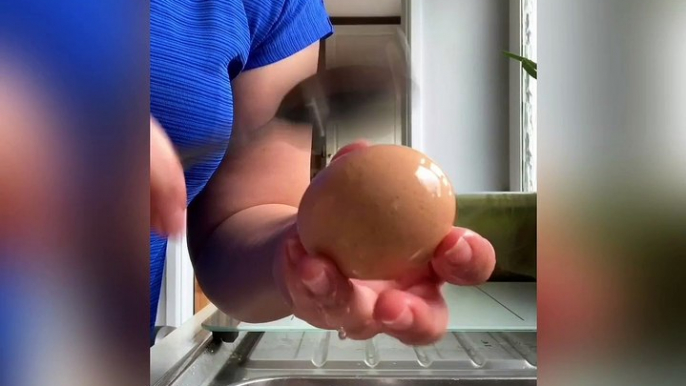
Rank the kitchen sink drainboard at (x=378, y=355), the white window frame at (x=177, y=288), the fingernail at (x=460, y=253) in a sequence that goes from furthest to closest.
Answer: the kitchen sink drainboard at (x=378, y=355), the white window frame at (x=177, y=288), the fingernail at (x=460, y=253)

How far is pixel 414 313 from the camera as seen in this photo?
17 centimetres

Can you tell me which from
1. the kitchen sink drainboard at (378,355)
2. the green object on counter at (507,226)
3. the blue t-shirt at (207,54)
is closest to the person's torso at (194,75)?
the blue t-shirt at (207,54)

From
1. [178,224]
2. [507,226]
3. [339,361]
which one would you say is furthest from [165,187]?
[339,361]

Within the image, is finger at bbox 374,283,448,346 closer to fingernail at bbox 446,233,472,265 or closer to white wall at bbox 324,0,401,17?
fingernail at bbox 446,233,472,265

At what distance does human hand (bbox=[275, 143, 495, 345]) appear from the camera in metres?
0.16

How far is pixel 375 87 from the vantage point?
0.69 feet

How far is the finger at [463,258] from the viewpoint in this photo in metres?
0.16

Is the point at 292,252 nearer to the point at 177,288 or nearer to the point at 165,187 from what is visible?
the point at 165,187

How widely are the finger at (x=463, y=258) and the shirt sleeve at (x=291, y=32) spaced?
0.36 ft

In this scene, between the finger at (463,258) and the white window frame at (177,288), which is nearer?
the finger at (463,258)

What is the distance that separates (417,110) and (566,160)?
0.06 meters

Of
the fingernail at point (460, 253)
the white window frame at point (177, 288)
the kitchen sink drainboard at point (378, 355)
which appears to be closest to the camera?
the fingernail at point (460, 253)

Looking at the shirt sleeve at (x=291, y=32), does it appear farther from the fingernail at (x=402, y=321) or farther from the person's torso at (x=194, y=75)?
the fingernail at (x=402, y=321)

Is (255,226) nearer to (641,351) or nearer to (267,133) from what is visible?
(267,133)
